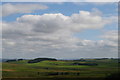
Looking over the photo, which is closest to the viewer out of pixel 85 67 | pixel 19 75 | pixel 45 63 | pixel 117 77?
pixel 117 77

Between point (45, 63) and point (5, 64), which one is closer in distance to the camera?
point (5, 64)

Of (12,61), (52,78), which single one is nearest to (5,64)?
(12,61)

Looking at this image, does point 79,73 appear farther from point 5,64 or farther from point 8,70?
point 5,64

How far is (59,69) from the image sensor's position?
184 ft

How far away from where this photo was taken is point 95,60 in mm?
66125

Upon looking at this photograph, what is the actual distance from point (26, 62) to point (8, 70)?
36.2 feet

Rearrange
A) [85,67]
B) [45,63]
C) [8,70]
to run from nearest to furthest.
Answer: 1. [8,70]
2. [85,67]
3. [45,63]

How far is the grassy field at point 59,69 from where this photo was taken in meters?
49.2

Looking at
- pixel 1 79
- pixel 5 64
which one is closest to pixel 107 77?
pixel 1 79

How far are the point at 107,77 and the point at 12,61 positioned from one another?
115 ft

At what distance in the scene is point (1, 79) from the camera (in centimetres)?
4497

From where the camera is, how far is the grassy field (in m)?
49.2

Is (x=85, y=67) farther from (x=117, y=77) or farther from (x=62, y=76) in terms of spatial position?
(x=117, y=77)

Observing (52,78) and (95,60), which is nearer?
(52,78)
